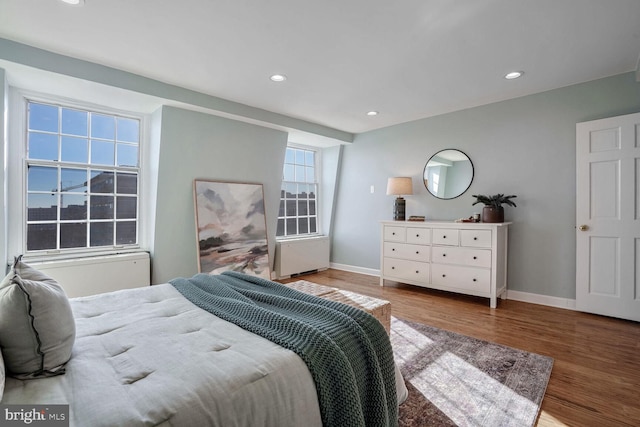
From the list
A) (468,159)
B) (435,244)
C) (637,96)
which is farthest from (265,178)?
(637,96)

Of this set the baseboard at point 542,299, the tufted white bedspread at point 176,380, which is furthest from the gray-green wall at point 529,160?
the tufted white bedspread at point 176,380

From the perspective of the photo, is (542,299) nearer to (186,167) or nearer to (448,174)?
(448,174)

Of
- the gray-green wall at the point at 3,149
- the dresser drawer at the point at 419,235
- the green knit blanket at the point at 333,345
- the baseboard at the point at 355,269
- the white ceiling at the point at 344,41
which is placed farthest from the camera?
the baseboard at the point at 355,269

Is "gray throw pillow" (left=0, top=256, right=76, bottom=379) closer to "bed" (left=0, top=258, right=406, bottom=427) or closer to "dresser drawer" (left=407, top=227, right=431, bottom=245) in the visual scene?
"bed" (left=0, top=258, right=406, bottom=427)

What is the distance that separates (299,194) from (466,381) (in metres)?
3.89

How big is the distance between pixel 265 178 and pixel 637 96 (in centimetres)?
418

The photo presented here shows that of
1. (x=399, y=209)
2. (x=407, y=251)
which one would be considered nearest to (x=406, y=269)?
(x=407, y=251)

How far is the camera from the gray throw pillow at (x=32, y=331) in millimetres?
963

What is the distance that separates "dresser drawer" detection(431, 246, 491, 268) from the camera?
Result: 11.4 ft

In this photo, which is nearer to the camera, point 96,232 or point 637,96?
point 637,96

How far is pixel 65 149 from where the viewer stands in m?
3.10

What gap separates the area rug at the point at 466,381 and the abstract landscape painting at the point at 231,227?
2243 millimetres

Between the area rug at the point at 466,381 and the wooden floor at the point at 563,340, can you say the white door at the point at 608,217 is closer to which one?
the wooden floor at the point at 563,340

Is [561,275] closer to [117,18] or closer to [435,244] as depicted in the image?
[435,244]
